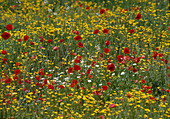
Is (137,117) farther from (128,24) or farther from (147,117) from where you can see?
(128,24)

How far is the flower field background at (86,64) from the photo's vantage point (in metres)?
3.35

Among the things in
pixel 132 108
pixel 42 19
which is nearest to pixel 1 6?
pixel 42 19

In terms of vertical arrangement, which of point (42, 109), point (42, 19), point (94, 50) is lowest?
point (42, 109)

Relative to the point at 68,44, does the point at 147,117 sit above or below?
below

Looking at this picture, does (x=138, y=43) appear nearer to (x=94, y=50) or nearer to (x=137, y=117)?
(x=94, y=50)

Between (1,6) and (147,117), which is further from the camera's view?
(1,6)

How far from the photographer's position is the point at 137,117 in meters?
3.13

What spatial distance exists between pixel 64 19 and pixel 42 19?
66cm

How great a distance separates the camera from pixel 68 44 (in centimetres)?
498

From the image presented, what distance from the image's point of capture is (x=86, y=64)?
4488mm

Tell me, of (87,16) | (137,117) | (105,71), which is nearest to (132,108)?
(137,117)

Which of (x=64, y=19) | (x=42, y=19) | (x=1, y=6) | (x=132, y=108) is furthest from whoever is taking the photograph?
(x=1, y=6)

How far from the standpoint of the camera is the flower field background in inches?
132

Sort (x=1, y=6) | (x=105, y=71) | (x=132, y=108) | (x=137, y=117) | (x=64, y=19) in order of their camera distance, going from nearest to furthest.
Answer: (x=137, y=117)
(x=132, y=108)
(x=105, y=71)
(x=64, y=19)
(x=1, y=6)
